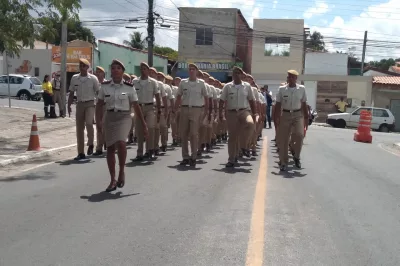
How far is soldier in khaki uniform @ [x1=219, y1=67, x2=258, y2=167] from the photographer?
1088cm

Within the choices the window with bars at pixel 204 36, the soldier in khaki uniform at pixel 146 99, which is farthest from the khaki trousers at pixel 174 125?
the window with bars at pixel 204 36

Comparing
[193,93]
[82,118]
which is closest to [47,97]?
[82,118]

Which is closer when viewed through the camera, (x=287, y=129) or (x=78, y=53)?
(x=287, y=129)

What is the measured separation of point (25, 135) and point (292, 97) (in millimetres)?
9102

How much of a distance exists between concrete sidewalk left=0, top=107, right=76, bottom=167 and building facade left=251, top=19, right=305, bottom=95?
27757 mm

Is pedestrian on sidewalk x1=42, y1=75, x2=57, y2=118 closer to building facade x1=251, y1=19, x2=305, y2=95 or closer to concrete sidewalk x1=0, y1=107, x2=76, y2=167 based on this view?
concrete sidewalk x1=0, y1=107, x2=76, y2=167

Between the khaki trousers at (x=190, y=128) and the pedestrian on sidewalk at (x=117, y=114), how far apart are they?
8.74ft

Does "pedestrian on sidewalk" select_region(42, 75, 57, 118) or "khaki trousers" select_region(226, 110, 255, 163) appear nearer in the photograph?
"khaki trousers" select_region(226, 110, 255, 163)

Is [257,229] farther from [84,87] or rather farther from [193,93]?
[84,87]

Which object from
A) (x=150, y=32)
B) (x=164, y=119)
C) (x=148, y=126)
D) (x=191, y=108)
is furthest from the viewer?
(x=150, y=32)

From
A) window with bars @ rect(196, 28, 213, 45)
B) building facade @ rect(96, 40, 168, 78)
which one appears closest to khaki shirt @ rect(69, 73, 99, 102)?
window with bars @ rect(196, 28, 213, 45)

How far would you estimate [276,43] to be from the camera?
47.3 m

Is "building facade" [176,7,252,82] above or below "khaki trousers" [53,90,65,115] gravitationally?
above

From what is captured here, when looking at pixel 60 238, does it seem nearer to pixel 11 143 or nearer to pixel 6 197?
pixel 6 197
